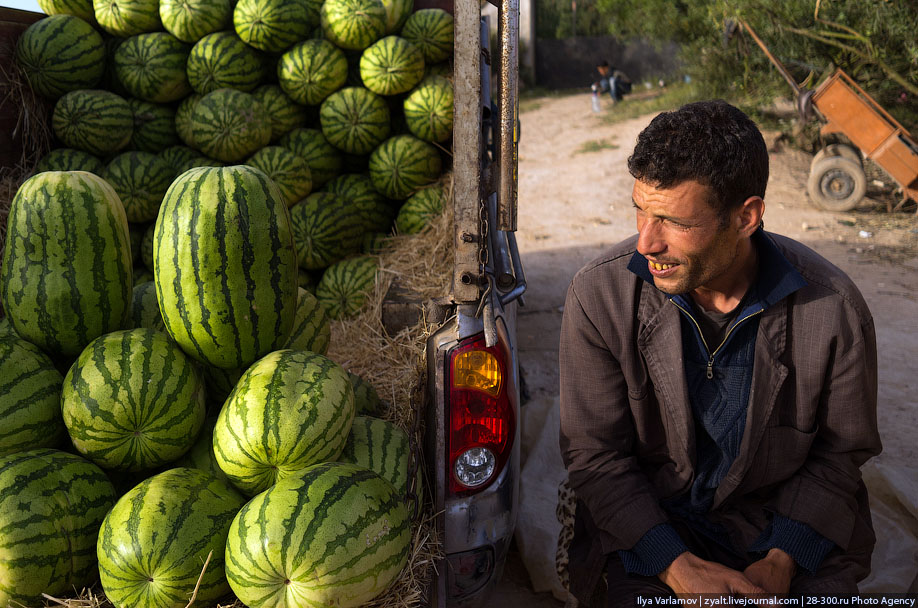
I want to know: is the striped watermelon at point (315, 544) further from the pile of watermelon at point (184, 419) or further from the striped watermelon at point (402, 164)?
the striped watermelon at point (402, 164)

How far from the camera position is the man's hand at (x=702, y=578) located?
1.95m

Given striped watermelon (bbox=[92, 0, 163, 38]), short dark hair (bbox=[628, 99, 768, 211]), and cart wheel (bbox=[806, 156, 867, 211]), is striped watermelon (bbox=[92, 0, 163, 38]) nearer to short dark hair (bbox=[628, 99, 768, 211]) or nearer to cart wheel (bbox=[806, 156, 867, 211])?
Result: short dark hair (bbox=[628, 99, 768, 211])

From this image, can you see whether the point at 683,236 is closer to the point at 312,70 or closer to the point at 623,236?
the point at 312,70

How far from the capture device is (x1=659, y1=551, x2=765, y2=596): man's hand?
1.95 m

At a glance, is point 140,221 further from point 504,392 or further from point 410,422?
point 504,392

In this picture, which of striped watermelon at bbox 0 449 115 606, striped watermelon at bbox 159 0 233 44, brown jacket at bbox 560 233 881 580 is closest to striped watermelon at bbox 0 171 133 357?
striped watermelon at bbox 0 449 115 606

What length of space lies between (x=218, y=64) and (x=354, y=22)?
88 cm

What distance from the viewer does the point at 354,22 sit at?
4.17 m

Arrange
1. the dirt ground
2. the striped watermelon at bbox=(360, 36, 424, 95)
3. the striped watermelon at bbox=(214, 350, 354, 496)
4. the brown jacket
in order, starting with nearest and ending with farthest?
the striped watermelon at bbox=(214, 350, 354, 496) < the brown jacket < the striped watermelon at bbox=(360, 36, 424, 95) < the dirt ground

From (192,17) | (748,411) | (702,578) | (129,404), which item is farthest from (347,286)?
(702,578)

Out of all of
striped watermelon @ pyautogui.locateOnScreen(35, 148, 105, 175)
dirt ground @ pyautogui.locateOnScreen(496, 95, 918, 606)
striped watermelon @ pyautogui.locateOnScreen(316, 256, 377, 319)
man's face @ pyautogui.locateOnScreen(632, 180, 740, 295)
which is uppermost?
man's face @ pyautogui.locateOnScreen(632, 180, 740, 295)

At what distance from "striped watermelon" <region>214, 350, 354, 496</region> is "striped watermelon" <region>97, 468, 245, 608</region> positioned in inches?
5.6

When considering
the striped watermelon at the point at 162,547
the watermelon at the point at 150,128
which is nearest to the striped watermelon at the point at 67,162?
the watermelon at the point at 150,128

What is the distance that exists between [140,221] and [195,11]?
1.36 metres
